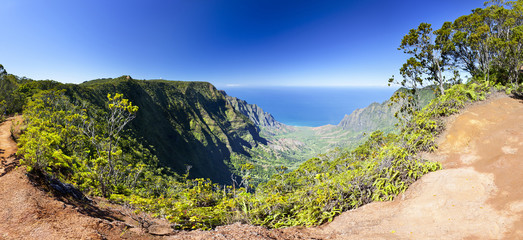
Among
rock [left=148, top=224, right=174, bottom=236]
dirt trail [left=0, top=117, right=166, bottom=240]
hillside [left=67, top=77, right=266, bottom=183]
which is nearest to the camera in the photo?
dirt trail [left=0, top=117, right=166, bottom=240]

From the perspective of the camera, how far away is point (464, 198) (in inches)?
278

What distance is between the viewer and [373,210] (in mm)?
8055

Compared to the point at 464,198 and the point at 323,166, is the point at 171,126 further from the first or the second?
the point at 464,198

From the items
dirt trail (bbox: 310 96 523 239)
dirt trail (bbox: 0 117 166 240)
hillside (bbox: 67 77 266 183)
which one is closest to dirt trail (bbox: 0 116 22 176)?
dirt trail (bbox: 0 117 166 240)

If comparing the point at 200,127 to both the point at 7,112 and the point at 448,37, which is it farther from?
the point at 448,37

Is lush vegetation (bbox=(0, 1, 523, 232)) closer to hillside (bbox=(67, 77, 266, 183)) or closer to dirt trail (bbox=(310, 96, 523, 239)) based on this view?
dirt trail (bbox=(310, 96, 523, 239))

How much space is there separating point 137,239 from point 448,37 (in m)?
27.1

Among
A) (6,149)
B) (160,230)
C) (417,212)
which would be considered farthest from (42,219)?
(417,212)

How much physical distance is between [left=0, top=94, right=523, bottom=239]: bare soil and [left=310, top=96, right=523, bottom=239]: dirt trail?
0.02m

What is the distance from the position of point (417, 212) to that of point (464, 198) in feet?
6.04

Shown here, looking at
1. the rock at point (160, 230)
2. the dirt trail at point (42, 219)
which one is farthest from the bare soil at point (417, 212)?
the rock at point (160, 230)

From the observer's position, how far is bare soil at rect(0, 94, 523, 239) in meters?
5.79

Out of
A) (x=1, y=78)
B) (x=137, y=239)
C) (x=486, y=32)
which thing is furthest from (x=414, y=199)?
(x=1, y=78)

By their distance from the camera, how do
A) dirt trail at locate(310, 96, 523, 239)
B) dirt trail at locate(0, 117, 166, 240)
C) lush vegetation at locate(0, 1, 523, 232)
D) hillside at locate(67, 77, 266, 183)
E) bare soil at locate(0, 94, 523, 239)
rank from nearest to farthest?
dirt trail at locate(0, 117, 166, 240)
bare soil at locate(0, 94, 523, 239)
dirt trail at locate(310, 96, 523, 239)
lush vegetation at locate(0, 1, 523, 232)
hillside at locate(67, 77, 266, 183)
